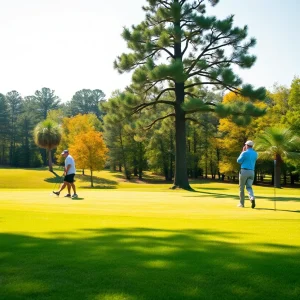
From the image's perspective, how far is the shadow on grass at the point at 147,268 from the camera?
3.62m

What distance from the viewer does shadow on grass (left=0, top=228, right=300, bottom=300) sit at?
3.62 metres

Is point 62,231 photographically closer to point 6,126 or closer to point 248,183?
point 248,183

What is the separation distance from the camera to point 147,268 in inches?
168

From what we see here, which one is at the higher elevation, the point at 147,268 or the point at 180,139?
the point at 180,139

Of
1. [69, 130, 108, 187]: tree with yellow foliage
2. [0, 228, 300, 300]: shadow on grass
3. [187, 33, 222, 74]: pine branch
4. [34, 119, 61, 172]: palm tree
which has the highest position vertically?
[187, 33, 222, 74]: pine branch

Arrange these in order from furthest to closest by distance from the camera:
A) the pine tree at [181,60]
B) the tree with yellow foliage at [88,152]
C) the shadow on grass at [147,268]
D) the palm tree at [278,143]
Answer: the tree with yellow foliage at [88,152] → the palm tree at [278,143] → the pine tree at [181,60] → the shadow on grass at [147,268]

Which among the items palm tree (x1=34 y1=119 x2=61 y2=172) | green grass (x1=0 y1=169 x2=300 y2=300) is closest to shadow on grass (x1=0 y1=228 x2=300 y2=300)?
green grass (x1=0 y1=169 x2=300 y2=300)

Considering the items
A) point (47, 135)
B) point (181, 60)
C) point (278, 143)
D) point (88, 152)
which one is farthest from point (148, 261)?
point (47, 135)

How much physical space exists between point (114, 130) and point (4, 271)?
63915 millimetres

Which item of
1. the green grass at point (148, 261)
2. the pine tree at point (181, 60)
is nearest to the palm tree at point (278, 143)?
the pine tree at point (181, 60)

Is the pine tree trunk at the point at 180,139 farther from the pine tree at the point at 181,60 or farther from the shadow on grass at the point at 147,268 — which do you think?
the shadow on grass at the point at 147,268

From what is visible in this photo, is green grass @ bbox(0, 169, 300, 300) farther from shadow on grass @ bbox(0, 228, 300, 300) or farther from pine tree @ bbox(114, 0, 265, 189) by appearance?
pine tree @ bbox(114, 0, 265, 189)

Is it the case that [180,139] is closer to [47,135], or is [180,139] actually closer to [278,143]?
[278,143]

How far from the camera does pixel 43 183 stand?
5519 cm
